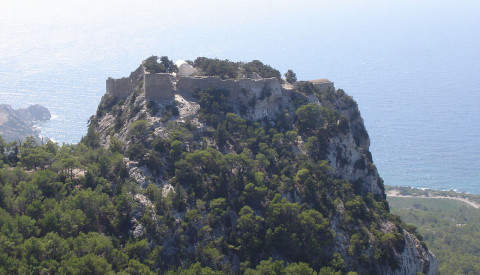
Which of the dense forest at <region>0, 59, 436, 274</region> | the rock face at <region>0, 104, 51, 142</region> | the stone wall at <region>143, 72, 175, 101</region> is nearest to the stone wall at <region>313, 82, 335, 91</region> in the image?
the dense forest at <region>0, 59, 436, 274</region>

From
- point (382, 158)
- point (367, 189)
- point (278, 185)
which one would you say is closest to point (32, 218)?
point (278, 185)

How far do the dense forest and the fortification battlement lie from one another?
111cm

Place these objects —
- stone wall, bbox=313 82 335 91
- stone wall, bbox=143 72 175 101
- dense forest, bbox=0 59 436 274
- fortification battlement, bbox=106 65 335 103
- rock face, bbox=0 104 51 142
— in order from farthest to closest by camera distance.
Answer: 1. rock face, bbox=0 104 51 142
2. stone wall, bbox=313 82 335 91
3. fortification battlement, bbox=106 65 335 103
4. stone wall, bbox=143 72 175 101
5. dense forest, bbox=0 59 436 274

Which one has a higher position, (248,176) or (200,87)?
(200,87)

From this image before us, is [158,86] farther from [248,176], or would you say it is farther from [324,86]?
[324,86]

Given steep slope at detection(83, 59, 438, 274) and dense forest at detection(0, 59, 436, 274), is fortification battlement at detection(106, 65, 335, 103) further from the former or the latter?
dense forest at detection(0, 59, 436, 274)

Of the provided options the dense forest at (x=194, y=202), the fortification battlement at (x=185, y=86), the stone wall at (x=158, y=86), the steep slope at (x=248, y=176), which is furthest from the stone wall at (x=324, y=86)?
the stone wall at (x=158, y=86)

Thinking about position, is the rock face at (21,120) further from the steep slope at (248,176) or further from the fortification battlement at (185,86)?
the steep slope at (248,176)

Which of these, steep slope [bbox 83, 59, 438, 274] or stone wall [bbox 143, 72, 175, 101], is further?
stone wall [bbox 143, 72, 175, 101]

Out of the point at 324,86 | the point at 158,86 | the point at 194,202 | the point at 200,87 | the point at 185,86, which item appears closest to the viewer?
the point at 194,202

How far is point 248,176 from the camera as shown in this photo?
3906 cm

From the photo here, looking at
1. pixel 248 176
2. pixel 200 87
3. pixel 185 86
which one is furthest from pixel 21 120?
pixel 248 176

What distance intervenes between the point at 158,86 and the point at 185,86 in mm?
3067

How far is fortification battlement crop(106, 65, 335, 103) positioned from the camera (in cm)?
4403
